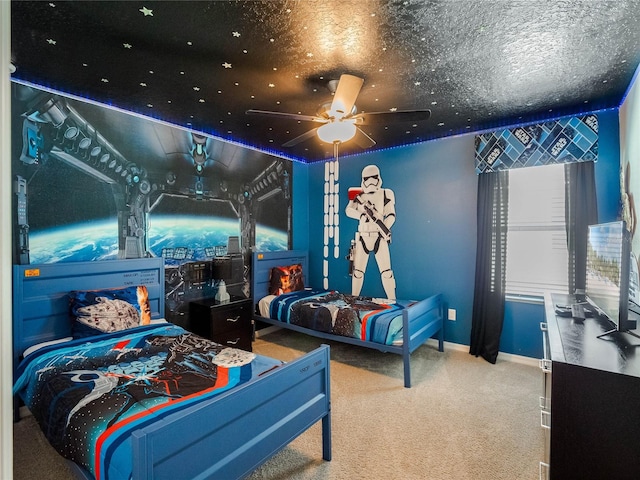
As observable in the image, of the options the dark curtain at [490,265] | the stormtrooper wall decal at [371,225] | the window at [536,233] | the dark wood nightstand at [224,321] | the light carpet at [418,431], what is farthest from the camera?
the stormtrooper wall decal at [371,225]

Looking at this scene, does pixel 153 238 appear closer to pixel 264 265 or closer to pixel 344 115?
pixel 264 265

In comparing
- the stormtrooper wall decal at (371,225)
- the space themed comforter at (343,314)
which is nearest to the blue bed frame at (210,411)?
the space themed comforter at (343,314)

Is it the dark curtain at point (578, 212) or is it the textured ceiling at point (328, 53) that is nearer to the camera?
the textured ceiling at point (328, 53)

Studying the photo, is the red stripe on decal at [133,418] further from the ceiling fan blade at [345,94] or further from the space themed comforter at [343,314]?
the ceiling fan blade at [345,94]

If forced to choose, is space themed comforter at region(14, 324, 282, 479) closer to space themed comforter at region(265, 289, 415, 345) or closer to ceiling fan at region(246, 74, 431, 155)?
space themed comforter at region(265, 289, 415, 345)

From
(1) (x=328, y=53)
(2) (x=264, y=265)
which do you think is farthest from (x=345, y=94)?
(2) (x=264, y=265)

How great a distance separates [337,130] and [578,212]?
8.14ft

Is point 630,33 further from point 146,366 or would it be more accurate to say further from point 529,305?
point 146,366

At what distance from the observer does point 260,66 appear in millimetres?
2369

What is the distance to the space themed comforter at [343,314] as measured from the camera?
3.21 m

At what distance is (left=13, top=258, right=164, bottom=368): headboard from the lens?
2.49 metres

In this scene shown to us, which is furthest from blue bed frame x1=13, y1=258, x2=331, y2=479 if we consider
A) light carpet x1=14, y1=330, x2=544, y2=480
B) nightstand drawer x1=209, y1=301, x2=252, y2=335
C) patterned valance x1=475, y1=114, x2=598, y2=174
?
patterned valance x1=475, y1=114, x2=598, y2=174

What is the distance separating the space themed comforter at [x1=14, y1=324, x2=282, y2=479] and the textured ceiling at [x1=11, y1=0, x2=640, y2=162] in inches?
80.2

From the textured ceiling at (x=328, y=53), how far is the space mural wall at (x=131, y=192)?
0.30m
